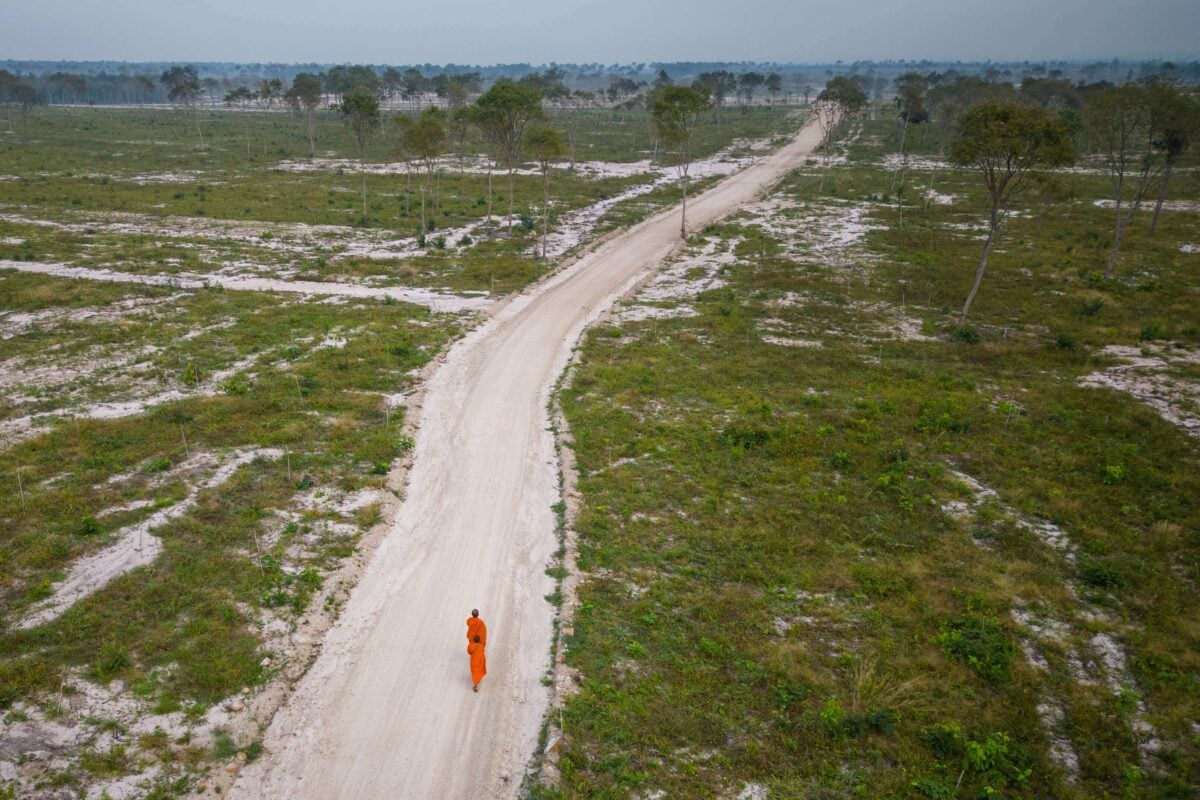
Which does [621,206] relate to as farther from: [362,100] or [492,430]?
[492,430]

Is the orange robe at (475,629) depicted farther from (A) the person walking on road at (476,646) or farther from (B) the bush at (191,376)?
(B) the bush at (191,376)

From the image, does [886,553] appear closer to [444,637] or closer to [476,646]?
[476,646]

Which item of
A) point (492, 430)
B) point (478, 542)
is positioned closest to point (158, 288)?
point (492, 430)

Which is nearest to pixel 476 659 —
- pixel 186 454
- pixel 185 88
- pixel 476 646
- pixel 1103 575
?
pixel 476 646

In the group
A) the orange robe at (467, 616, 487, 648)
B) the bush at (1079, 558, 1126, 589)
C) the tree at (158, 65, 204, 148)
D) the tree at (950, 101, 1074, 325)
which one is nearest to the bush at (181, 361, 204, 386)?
the orange robe at (467, 616, 487, 648)

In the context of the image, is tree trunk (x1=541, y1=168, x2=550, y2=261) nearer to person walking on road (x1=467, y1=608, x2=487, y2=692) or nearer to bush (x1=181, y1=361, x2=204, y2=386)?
bush (x1=181, y1=361, x2=204, y2=386)
